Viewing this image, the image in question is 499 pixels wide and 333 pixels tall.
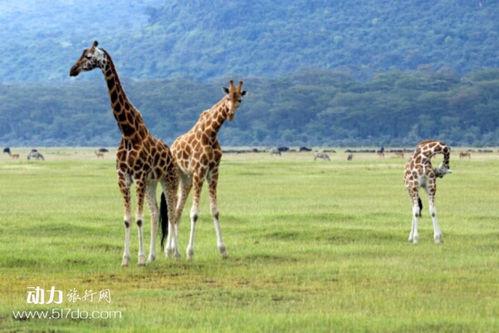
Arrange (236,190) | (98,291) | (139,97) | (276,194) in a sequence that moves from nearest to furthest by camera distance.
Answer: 1. (98,291)
2. (276,194)
3. (236,190)
4. (139,97)

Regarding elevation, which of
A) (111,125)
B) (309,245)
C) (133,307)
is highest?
(111,125)

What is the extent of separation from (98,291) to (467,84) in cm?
17387

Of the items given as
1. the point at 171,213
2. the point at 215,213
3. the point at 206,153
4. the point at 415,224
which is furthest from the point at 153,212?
the point at 415,224

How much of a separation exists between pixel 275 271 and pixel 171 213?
8.66ft

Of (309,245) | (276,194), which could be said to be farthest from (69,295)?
(276,194)

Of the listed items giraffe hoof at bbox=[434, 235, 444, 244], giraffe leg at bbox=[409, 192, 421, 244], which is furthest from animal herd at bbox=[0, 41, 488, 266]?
giraffe hoof at bbox=[434, 235, 444, 244]

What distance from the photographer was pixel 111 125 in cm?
18488

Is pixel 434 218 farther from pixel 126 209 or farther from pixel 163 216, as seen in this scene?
pixel 126 209

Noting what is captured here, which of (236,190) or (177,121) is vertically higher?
(177,121)

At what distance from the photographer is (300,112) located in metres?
181

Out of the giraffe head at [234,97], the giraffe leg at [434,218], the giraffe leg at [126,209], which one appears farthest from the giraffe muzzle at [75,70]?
the giraffe leg at [434,218]

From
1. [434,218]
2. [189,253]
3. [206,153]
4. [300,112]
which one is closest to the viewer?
[189,253]

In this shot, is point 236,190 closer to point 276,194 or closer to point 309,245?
point 276,194

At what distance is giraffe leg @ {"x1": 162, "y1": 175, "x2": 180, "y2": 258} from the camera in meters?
19.8
